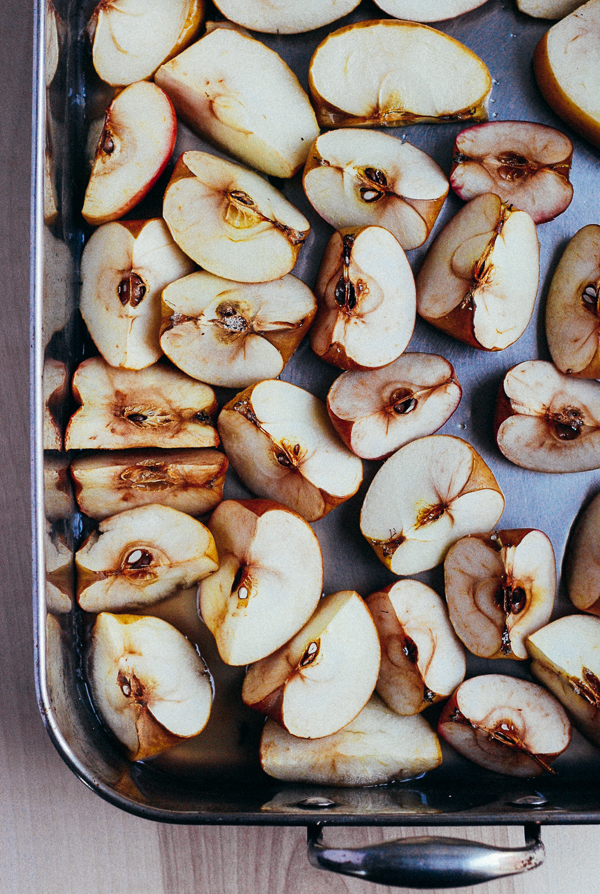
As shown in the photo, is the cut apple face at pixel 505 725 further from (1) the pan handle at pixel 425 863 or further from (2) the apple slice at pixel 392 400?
Answer: (2) the apple slice at pixel 392 400

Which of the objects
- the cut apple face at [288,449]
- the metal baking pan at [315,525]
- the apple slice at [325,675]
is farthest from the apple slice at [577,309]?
the apple slice at [325,675]

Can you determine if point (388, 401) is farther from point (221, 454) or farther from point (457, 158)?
point (457, 158)

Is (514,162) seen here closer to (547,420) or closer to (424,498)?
(547,420)

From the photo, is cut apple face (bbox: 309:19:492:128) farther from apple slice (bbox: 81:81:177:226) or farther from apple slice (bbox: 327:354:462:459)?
apple slice (bbox: 327:354:462:459)

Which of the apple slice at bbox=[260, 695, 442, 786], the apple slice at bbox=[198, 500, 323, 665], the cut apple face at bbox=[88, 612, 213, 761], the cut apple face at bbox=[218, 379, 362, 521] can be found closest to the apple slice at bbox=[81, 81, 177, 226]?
the cut apple face at bbox=[218, 379, 362, 521]

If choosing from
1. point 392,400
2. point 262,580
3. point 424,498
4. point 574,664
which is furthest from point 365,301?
point 574,664

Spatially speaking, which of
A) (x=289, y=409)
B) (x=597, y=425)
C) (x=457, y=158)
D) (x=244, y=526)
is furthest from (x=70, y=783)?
(x=457, y=158)

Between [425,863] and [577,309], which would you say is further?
[577,309]
